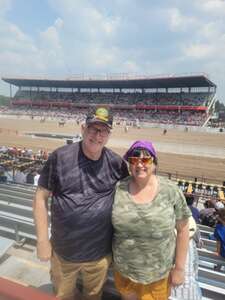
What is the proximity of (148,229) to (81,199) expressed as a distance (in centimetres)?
53

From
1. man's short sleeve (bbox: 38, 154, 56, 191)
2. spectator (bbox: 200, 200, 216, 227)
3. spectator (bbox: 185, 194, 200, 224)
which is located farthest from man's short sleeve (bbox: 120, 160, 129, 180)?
spectator (bbox: 200, 200, 216, 227)

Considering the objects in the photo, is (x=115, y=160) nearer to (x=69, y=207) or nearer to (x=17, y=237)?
(x=69, y=207)

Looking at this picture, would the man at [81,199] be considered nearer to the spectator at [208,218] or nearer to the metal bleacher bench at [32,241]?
the metal bleacher bench at [32,241]

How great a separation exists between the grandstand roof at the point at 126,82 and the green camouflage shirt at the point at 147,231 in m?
67.3

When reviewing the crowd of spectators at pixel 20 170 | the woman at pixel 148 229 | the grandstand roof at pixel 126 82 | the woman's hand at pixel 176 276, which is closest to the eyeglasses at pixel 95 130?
the woman at pixel 148 229

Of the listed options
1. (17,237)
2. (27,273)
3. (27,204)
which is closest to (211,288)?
(27,273)

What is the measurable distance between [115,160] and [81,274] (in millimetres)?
1014

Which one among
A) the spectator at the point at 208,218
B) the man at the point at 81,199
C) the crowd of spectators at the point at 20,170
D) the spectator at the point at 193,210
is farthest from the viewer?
the crowd of spectators at the point at 20,170

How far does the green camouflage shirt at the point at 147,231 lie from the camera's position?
1985mm

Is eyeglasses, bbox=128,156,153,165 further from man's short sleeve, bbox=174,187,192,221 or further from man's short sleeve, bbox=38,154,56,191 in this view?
man's short sleeve, bbox=38,154,56,191

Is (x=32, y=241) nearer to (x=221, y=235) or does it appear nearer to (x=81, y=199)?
(x=81, y=199)

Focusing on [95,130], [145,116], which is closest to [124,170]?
[95,130]

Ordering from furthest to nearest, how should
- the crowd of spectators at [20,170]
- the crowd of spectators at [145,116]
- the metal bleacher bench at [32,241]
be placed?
the crowd of spectators at [145,116]
the crowd of spectators at [20,170]
the metal bleacher bench at [32,241]

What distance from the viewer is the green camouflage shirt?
1.99 meters
